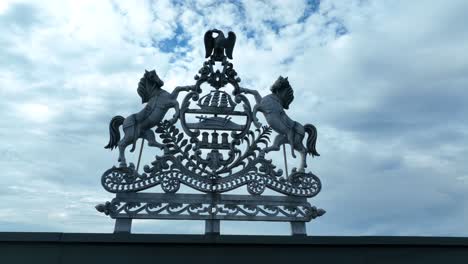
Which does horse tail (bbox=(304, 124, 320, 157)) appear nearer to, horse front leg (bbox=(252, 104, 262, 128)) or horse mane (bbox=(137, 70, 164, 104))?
horse front leg (bbox=(252, 104, 262, 128))

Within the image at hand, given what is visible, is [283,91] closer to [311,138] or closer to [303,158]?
[311,138]

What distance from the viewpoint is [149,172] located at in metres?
4.81

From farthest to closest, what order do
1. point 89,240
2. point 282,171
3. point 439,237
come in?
point 282,171 < point 439,237 < point 89,240

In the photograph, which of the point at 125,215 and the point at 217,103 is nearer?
the point at 125,215

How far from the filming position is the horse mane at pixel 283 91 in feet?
18.1

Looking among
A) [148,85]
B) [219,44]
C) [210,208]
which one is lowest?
[210,208]

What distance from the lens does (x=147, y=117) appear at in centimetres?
513

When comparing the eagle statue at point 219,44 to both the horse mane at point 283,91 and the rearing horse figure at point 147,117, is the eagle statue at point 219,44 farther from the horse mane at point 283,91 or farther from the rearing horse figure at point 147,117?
the horse mane at point 283,91

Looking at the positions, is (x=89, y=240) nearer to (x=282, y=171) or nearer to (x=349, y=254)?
(x=282, y=171)

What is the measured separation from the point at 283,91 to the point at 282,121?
529 mm

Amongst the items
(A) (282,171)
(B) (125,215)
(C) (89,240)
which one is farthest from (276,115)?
(C) (89,240)

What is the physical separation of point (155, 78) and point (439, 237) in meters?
4.20

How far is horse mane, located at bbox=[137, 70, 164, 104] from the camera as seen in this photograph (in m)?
5.34

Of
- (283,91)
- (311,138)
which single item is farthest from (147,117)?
(311,138)
